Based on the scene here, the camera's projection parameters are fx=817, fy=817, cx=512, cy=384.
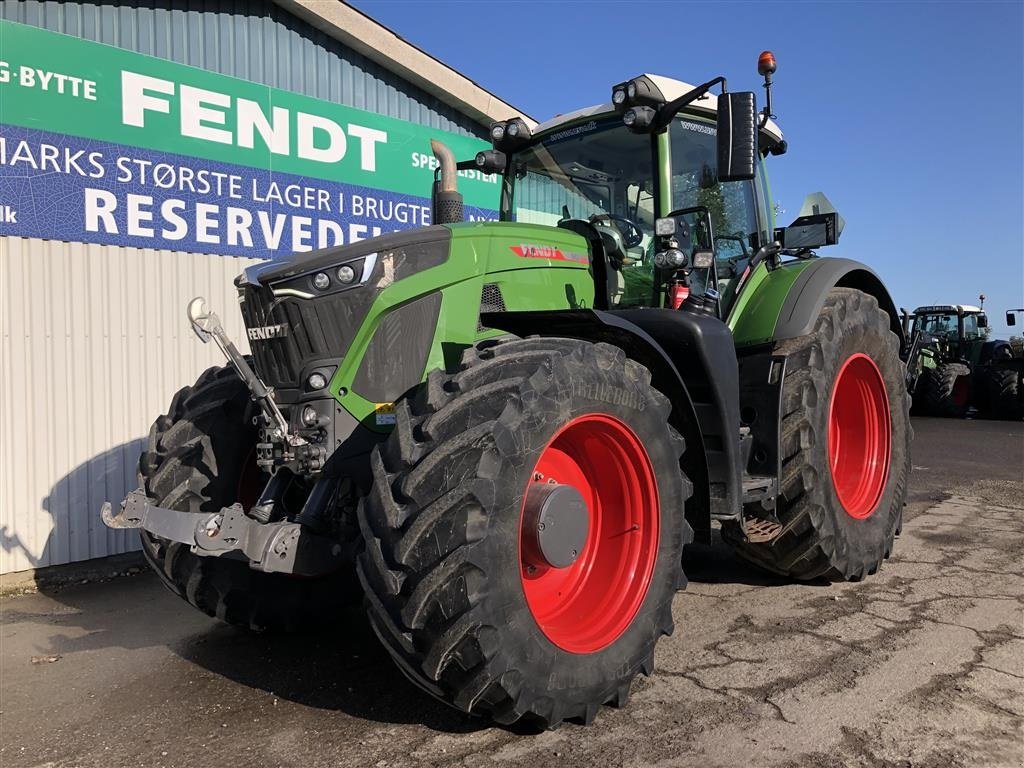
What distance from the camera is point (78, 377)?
18.4 ft

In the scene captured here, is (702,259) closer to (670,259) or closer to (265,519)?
(670,259)

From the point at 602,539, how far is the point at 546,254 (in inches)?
52.5

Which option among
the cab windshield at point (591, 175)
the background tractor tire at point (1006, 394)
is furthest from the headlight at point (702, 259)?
the background tractor tire at point (1006, 394)

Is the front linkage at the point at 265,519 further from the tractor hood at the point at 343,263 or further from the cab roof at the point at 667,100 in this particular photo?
the cab roof at the point at 667,100

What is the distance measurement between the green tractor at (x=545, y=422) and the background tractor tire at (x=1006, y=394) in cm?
1240

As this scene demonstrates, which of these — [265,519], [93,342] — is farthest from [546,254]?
[93,342]

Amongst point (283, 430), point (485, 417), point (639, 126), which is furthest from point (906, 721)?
point (639, 126)

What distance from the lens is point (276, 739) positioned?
2967 mm

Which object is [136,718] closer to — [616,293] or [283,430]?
[283,430]

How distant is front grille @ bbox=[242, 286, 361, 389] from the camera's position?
10.4 feet

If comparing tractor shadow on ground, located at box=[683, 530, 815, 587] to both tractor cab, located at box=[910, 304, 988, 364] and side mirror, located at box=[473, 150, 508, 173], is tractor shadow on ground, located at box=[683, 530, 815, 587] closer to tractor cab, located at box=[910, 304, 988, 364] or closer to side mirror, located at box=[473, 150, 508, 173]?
side mirror, located at box=[473, 150, 508, 173]

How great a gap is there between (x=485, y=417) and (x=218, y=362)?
435cm

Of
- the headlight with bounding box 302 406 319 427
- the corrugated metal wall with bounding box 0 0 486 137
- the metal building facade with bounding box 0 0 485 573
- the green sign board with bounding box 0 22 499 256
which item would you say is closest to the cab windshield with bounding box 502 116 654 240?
the headlight with bounding box 302 406 319 427

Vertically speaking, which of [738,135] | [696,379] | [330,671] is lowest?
[330,671]
